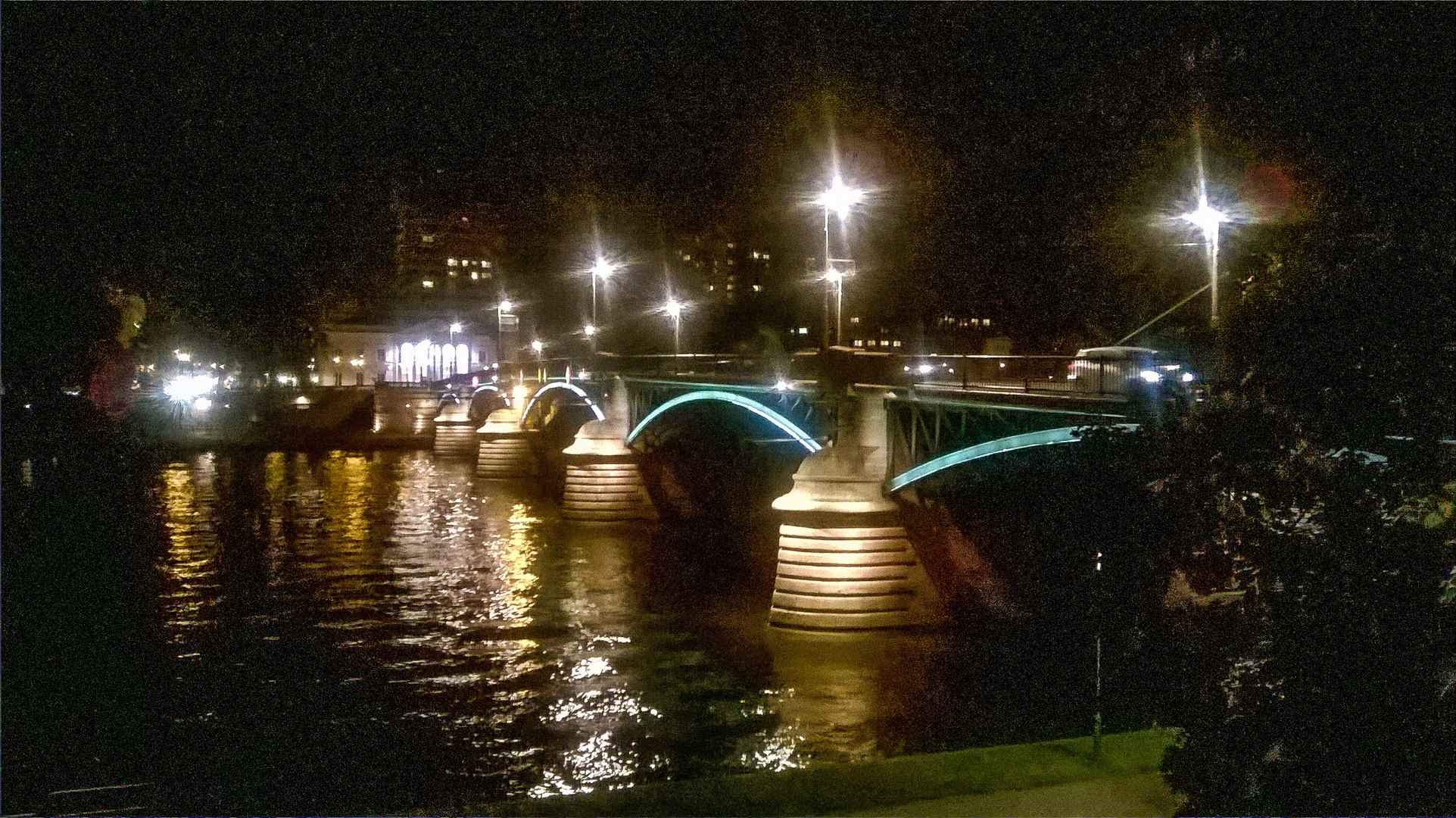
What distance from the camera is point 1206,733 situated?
5.68 m

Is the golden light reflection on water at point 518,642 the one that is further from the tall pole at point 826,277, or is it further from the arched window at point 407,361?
the arched window at point 407,361

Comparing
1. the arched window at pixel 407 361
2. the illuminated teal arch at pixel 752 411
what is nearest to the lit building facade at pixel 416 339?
the arched window at pixel 407 361

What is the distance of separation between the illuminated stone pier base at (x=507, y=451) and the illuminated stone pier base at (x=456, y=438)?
9430 millimetres

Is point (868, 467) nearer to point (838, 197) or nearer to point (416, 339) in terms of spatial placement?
point (838, 197)

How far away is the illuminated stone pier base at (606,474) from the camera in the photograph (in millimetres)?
38750

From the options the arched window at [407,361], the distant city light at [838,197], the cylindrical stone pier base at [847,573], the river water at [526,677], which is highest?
the arched window at [407,361]

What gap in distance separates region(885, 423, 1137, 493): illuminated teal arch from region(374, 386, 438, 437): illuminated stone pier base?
192 ft

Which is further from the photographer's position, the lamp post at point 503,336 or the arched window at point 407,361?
the arched window at point 407,361

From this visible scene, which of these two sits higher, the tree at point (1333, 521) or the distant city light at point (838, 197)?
the distant city light at point (838, 197)

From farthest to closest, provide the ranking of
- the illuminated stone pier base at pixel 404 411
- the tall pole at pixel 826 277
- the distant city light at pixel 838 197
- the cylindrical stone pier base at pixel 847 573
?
the illuminated stone pier base at pixel 404 411 < the cylindrical stone pier base at pixel 847 573 < the distant city light at pixel 838 197 < the tall pole at pixel 826 277

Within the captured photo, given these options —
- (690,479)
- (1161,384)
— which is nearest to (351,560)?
(690,479)

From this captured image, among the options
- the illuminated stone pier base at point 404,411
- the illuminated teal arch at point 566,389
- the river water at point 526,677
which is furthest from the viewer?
the illuminated stone pier base at point 404,411

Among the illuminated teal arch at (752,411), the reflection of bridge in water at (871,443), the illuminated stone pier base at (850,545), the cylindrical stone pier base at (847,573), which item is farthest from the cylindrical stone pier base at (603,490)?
the cylindrical stone pier base at (847,573)

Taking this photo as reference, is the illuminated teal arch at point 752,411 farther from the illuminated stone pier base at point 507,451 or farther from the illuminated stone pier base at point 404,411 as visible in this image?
the illuminated stone pier base at point 404,411
